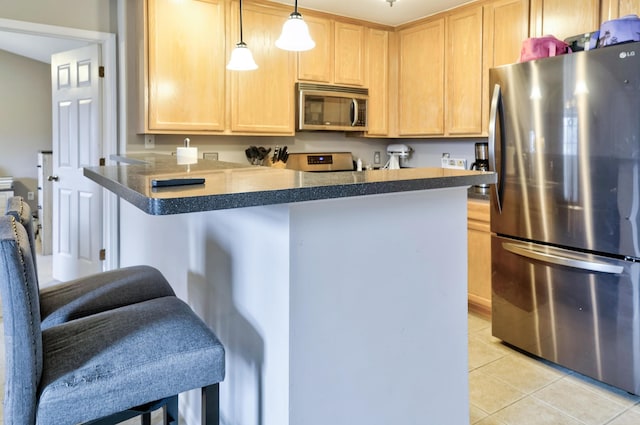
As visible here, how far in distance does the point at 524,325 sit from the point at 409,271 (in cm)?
159

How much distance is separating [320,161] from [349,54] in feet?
3.12

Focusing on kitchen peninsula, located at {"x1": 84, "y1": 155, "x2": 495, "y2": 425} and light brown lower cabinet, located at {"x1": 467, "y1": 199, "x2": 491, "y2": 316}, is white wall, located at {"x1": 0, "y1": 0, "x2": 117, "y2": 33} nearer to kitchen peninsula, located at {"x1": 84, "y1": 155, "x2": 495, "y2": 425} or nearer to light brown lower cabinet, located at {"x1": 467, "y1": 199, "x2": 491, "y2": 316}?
kitchen peninsula, located at {"x1": 84, "y1": 155, "x2": 495, "y2": 425}

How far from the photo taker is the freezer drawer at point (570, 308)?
7.11ft

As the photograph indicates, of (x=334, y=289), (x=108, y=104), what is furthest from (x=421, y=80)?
(x=334, y=289)

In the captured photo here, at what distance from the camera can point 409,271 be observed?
1.40 meters

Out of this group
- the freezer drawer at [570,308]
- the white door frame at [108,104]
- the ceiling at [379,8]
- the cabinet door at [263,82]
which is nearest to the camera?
the freezer drawer at [570,308]

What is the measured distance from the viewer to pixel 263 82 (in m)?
3.48

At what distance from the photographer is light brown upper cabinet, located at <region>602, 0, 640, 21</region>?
2.50m

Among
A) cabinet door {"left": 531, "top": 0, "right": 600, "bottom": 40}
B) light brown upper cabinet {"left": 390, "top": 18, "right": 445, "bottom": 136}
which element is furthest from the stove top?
cabinet door {"left": 531, "top": 0, "right": 600, "bottom": 40}

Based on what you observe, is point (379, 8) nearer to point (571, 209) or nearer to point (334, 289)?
point (571, 209)

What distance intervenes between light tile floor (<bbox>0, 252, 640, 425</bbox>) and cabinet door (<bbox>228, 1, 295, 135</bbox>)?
2148mm

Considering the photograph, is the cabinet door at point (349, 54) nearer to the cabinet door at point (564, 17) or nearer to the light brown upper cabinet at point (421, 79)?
the light brown upper cabinet at point (421, 79)

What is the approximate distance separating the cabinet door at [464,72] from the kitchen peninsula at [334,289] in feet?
7.15

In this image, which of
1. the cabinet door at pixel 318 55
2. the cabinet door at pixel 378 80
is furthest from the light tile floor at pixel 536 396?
the cabinet door at pixel 318 55
